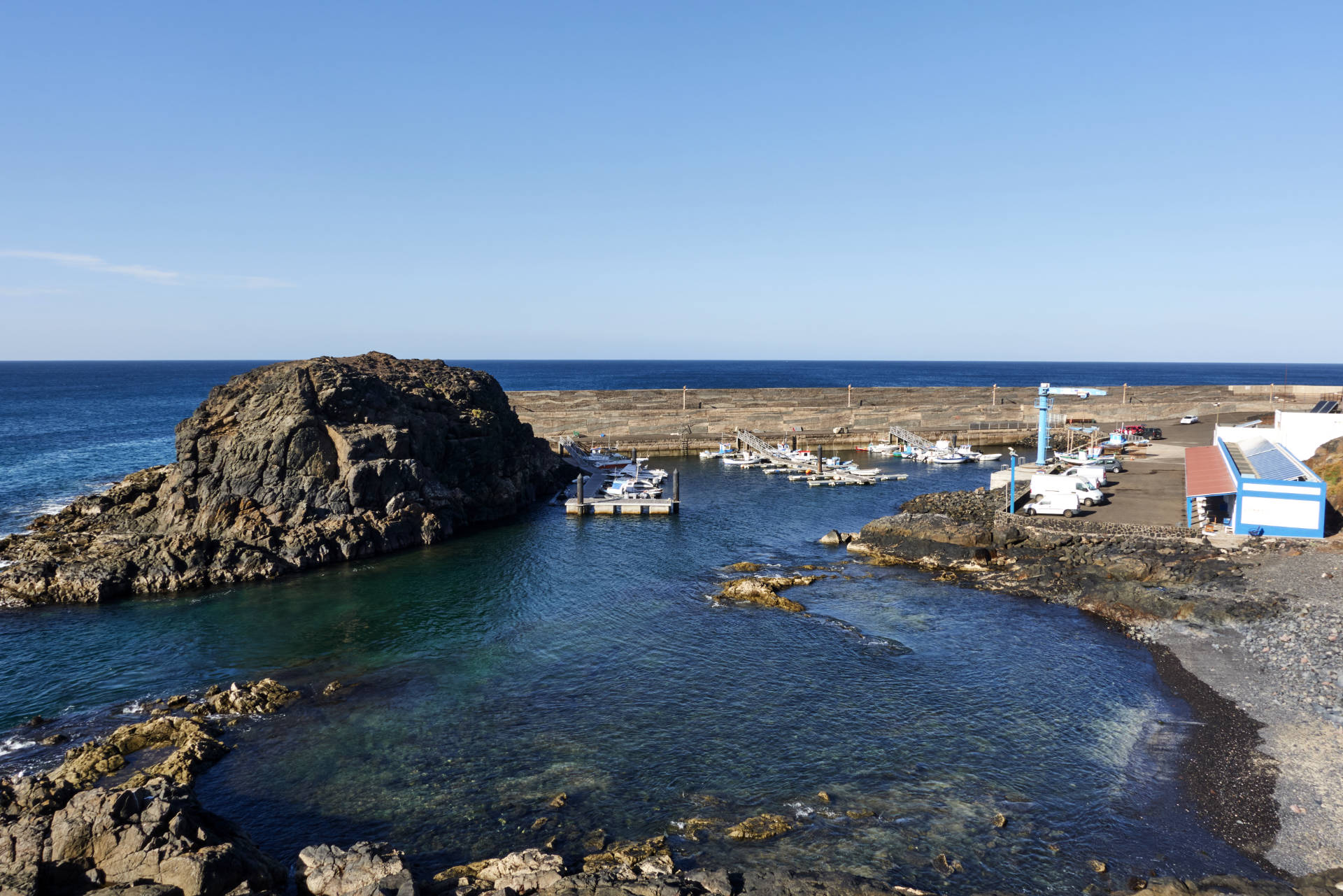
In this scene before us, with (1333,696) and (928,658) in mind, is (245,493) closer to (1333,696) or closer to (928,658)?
(928,658)

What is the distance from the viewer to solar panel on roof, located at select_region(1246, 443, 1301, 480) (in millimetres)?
42688

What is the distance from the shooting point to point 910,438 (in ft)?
298

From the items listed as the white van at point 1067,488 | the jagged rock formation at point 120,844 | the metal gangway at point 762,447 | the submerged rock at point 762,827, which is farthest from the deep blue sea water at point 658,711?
the metal gangway at point 762,447

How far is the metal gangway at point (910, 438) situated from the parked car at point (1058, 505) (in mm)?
39077

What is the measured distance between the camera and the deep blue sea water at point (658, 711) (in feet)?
61.8

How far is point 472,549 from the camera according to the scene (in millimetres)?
48406

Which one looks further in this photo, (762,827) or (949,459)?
(949,459)

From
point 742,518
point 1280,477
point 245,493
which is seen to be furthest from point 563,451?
point 1280,477

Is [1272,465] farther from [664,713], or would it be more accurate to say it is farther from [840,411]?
[840,411]

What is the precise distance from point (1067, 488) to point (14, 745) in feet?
176

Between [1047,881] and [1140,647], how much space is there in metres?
17.7

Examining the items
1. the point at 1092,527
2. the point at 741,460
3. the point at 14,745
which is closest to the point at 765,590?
the point at 1092,527

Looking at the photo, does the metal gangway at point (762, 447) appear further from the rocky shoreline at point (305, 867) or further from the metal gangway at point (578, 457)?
the rocky shoreline at point (305, 867)

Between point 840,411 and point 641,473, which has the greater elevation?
point 840,411
